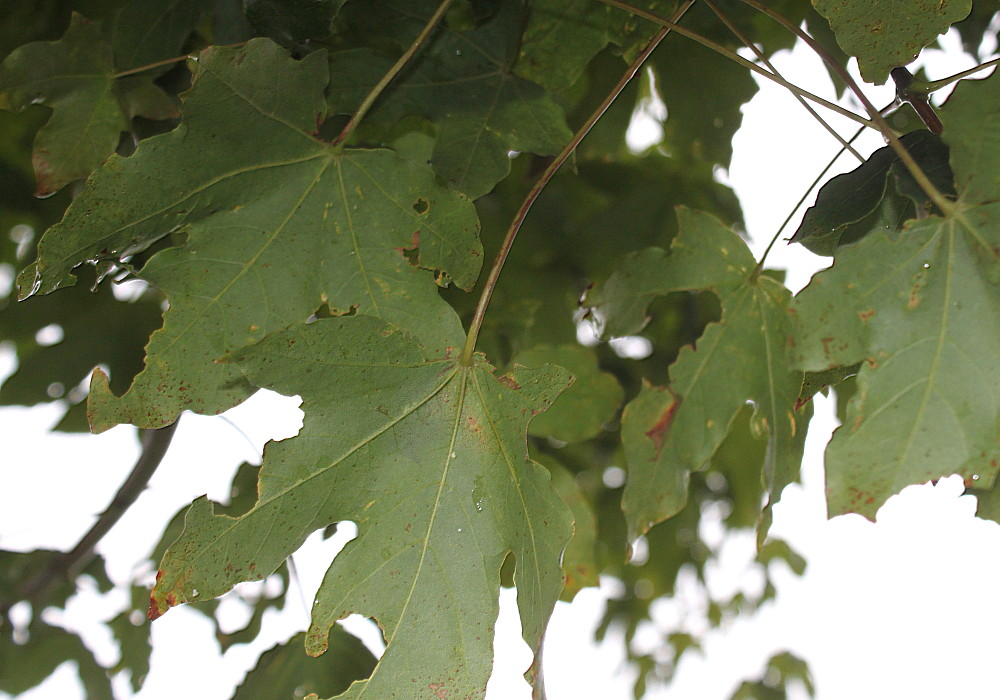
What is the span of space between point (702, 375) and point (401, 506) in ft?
0.61

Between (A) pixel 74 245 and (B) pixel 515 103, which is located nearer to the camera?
(A) pixel 74 245

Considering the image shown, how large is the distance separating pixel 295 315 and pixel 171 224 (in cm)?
7

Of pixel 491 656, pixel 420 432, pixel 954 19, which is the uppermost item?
pixel 954 19

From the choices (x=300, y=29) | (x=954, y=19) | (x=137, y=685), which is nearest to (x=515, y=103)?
(x=300, y=29)

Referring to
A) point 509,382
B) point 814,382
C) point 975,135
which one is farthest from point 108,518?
point 975,135

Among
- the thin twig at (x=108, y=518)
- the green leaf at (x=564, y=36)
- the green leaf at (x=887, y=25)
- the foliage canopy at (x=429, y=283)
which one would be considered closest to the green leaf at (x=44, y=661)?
the thin twig at (x=108, y=518)

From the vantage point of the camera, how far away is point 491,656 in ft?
1.16

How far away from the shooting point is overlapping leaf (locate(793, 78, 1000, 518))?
1.04 ft

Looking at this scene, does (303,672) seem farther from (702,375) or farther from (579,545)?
(702,375)

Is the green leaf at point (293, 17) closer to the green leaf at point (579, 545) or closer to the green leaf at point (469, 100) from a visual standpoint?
the green leaf at point (469, 100)

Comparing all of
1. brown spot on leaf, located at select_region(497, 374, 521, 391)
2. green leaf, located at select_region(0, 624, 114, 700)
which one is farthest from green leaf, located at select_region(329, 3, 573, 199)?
green leaf, located at select_region(0, 624, 114, 700)

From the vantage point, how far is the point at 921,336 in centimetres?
33

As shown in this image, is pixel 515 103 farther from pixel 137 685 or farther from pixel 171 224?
pixel 137 685

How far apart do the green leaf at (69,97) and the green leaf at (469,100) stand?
144 mm
